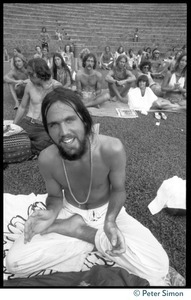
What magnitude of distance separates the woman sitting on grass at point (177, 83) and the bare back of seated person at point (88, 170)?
15.5 ft

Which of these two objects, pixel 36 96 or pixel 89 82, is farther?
pixel 89 82

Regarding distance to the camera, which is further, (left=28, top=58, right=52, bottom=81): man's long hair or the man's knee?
(left=28, top=58, right=52, bottom=81): man's long hair

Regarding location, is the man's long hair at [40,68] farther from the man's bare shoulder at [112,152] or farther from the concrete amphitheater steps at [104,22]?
the concrete amphitheater steps at [104,22]

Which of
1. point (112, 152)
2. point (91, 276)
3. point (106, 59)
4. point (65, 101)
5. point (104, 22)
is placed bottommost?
point (91, 276)

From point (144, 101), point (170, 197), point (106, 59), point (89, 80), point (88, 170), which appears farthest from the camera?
point (106, 59)

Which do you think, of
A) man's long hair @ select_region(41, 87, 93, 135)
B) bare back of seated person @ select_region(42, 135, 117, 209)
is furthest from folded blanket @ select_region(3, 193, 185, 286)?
man's long hair @ select_region(41, 87, 93, 135)

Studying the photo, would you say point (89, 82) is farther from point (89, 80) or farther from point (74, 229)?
point (74, 229)

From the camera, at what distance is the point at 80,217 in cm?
222

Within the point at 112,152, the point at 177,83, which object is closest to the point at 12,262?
the point at 112,152

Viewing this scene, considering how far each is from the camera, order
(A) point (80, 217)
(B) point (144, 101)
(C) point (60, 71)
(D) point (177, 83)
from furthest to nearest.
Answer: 1. (C) point (60, 71)
2. (D) point (177, 83)
3. (B) point (144, 101)
4. (A) point (80, 217)

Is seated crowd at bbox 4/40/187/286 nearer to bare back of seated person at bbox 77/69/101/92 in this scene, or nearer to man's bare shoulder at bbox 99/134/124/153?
man's bare shoulder at bbox 99/134/124/153

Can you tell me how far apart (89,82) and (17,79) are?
70.0 inches

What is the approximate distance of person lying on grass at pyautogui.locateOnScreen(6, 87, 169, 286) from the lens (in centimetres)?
181

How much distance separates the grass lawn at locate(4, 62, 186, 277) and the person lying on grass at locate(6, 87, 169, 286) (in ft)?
1.85
